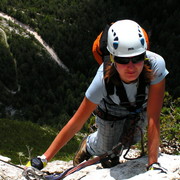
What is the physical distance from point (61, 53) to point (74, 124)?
274 ft

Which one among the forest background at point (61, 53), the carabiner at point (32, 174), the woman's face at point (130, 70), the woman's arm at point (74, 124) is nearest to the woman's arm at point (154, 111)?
the woman's face at point (130, 70)

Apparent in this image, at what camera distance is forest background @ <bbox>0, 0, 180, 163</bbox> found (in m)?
73.8

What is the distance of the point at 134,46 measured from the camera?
392 centimetres

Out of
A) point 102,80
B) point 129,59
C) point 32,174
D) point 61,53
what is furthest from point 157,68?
point 61,53

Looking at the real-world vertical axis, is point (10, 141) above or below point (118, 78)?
below

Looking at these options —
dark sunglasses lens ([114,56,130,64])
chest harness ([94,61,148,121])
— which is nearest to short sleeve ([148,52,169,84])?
chest harness ([94,61,148,121])

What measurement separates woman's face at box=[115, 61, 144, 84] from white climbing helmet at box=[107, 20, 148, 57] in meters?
0.12

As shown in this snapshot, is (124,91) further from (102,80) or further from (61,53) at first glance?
(61,53)

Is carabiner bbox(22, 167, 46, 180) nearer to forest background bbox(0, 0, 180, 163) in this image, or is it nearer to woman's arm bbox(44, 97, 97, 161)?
woman's arm bbox(44, 97, 97, 161)

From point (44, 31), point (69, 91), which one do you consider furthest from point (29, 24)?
point (69, 91)

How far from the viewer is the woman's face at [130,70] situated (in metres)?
3.83

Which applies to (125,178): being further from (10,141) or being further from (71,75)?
(71,75)

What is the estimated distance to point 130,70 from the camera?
3824 millimetres

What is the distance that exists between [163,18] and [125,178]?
88.7 meters
